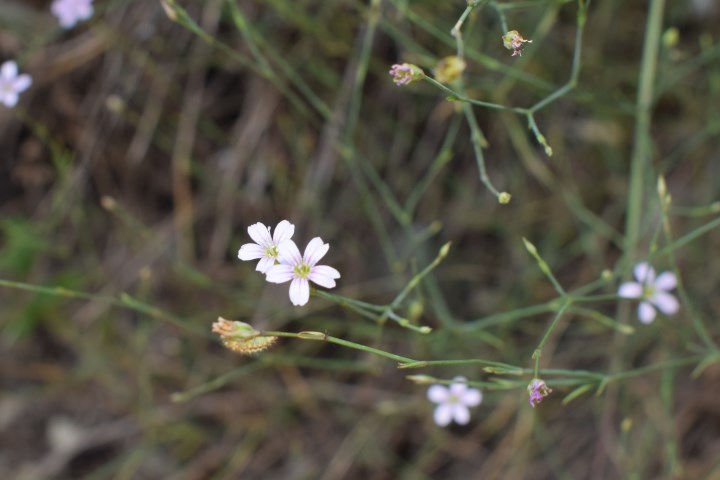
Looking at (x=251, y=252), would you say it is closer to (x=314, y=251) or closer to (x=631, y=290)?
(x=314, y=251)

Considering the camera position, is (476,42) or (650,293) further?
(476,42)

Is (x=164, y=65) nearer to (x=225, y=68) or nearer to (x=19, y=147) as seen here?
(x=225, y=68)

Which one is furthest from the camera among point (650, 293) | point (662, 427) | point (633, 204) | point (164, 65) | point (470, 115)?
point (164, 65)

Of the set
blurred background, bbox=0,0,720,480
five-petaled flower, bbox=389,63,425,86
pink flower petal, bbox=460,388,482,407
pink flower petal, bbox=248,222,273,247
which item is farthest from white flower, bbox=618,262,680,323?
pink flower petal, bbox=248,222,273,247

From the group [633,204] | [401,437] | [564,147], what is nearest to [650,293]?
[633,204]

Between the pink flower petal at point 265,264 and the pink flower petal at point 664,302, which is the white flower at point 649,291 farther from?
the pink flower petal at point 265,264

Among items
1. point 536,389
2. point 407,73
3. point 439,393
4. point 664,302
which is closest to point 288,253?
point 407,73

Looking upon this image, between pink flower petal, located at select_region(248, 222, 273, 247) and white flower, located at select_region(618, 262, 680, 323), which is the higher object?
white flower, located at select_region(618, 262, 680, 323)

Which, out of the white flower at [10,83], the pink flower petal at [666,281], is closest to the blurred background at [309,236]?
the pink flower petal at [666,281]

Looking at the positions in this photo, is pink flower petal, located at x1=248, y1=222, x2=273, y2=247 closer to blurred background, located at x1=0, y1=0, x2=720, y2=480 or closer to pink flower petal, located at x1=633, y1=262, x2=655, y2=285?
pink flower petal, located at x1=633, y1=262, x2=655, y2=285
